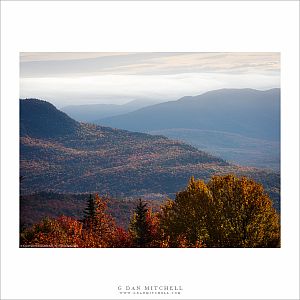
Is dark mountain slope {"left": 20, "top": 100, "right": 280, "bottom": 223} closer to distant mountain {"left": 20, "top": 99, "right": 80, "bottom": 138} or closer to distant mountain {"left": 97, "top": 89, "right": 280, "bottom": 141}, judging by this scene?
distant mountain {"left": 20, "top": 99, "right": 80, "bottom": 138}

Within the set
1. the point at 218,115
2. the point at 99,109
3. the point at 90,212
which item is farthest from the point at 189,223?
the point at 99,109

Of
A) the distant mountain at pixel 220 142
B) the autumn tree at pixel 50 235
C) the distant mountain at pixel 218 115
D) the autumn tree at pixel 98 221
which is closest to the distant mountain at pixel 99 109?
the distant mountain at pixel 218 115

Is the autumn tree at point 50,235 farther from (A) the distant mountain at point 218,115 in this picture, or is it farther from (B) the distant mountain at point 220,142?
(B) the distant mountain at point 220,142

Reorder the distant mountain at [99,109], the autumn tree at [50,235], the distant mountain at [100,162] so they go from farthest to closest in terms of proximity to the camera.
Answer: the distant mountain at [99,109] < the distant mountain at [100,162] < the autumn tree at [50,235]

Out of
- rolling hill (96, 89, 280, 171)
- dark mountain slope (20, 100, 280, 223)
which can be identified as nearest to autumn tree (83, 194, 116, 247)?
dark mountain slope (20, 100, 280, 223)

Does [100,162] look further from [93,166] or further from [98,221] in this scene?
[98,221]

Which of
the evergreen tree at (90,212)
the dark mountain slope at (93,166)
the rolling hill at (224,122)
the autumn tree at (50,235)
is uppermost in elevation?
the rolling hill at (224,122)
